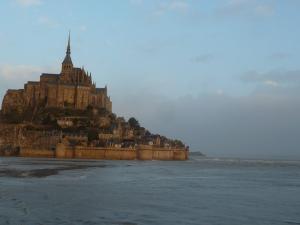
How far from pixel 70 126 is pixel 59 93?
1693 cm

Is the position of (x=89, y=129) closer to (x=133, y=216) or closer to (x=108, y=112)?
(x=108, y=112)

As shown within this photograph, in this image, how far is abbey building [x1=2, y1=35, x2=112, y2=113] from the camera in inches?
6993

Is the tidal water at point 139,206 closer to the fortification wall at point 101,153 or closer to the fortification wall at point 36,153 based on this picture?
the fortification wall at point 101,153

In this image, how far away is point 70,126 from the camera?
541 ft

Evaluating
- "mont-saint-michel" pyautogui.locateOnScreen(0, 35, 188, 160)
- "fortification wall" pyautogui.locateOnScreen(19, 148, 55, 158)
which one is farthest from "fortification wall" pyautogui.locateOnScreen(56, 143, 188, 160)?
"fortification wall" pyautogui.locateOnScreen(19, 148, 55, 158)

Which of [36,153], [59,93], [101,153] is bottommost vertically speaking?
[36,153]

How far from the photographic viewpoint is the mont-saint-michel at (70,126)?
500ft

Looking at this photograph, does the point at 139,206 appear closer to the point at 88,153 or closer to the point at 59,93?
the point at 88,153

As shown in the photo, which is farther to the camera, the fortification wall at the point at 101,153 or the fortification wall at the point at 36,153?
the fortification wall at the point at 36,153

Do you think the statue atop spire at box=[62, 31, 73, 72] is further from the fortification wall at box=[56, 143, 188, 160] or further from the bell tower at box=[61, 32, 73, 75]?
the fortification wall at box=[56, 143, 188, 160]

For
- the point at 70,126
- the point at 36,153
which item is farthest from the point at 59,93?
the point at 36,153

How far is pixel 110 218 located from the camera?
2836 centimetres

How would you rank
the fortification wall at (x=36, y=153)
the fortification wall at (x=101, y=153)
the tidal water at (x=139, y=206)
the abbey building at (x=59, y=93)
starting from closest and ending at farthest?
the tidal water at (x=139, y=206) < the fortification wall at (x=101, y=153) < the fortification wall at (x=36, y=153) < the abbey building at (x=59, y=93)

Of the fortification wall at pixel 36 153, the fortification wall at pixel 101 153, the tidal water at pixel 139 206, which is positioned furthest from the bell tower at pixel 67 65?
the tidal water at pixel 139 206
